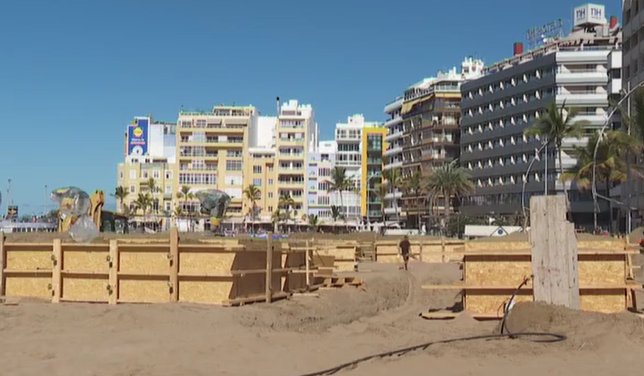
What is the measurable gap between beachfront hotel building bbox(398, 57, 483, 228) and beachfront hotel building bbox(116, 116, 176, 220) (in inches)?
1669

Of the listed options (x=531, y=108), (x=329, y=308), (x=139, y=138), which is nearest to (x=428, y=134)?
(x=531, y=108)

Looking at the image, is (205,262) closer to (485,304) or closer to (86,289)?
(86,289)

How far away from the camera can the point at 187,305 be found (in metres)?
17.1

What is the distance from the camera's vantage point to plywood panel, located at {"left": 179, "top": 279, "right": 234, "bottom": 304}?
57.0 feet

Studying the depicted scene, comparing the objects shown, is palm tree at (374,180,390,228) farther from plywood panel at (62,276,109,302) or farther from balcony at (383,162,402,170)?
plywood panel at (62,276,109,302)

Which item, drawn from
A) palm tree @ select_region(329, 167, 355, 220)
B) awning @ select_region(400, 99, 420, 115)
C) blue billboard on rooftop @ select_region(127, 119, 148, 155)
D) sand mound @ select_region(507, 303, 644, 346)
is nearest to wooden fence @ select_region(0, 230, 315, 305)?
sand mound @ select_region(507, 303, 644, 346)

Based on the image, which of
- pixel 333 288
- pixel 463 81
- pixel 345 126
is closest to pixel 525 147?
pixel 463 81

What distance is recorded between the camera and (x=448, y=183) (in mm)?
106875

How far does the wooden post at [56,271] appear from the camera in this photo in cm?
1839

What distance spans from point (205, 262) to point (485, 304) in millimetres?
6242

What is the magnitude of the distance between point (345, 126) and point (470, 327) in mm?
136402

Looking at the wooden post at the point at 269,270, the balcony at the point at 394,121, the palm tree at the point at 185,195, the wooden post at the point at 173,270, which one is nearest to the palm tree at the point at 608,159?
the wooden post at the point at 269,270

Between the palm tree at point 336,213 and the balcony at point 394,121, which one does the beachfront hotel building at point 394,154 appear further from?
the palm tree at point 336,213

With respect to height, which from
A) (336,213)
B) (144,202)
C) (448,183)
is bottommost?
(336,213)
